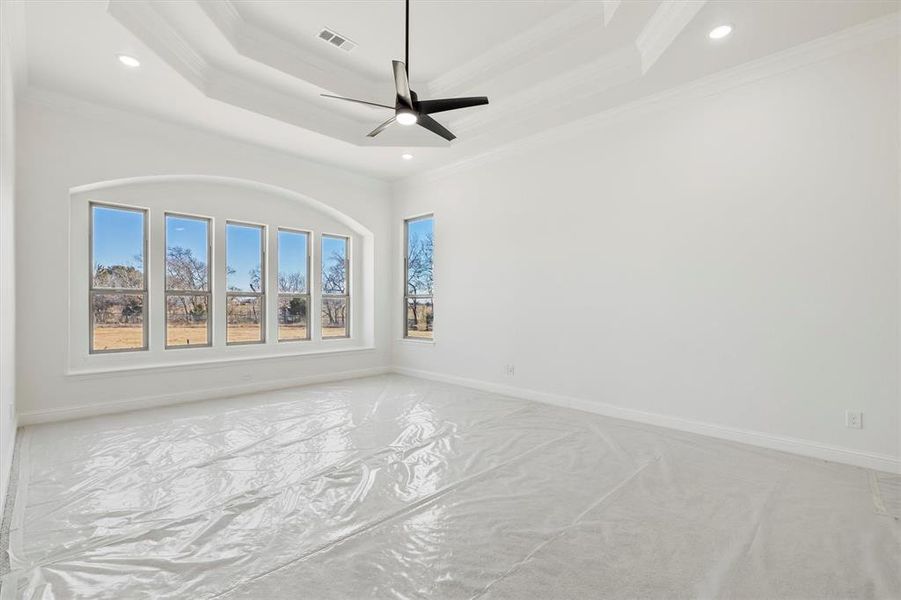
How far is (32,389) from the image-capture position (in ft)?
13.1

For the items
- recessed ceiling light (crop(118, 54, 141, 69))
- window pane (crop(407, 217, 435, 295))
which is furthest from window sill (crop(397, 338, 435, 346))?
recessed ceiling light (crop(118, 54, 141, 69))

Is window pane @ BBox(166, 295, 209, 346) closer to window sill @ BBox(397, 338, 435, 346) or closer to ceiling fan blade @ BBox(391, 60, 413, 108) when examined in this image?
window sill @ BBox(397, 338, 435, 346)

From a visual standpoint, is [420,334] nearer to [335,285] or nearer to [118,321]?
[335,285]

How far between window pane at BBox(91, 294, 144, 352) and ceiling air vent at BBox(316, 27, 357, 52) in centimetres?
362

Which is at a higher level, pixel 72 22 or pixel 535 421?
pixel 72 22

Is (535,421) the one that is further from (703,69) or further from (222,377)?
(222,377)

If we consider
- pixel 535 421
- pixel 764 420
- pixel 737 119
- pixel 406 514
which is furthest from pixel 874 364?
pixel 406 514

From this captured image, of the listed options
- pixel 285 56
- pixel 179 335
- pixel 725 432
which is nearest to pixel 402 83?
pixel 285 56

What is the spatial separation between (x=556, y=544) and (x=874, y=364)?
9.23 ft

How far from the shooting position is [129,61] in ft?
11.2

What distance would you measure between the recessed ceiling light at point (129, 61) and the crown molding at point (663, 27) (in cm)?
414

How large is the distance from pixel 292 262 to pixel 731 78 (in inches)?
224

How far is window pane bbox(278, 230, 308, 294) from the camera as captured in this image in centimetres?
617

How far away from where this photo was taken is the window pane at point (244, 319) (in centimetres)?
564
